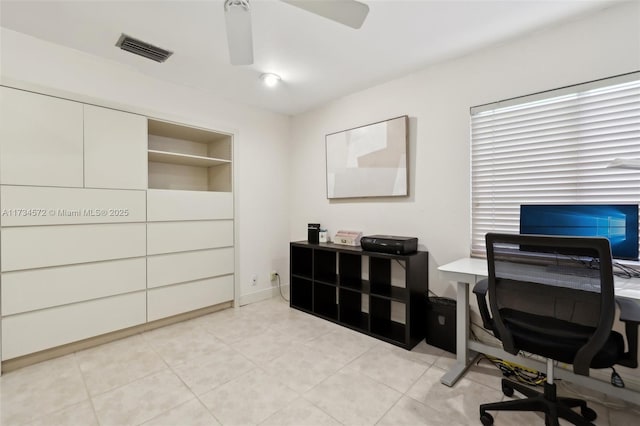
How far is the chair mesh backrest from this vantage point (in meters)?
1.16

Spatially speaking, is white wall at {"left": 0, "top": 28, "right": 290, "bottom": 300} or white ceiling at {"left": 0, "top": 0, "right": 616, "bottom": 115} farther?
white wall at {"left": 0, "top": 28, "right": 290, "bottom": 300}

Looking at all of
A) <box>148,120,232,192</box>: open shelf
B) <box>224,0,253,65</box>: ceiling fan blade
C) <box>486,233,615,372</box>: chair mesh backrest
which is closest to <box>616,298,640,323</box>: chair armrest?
<box>486,233,615,372</box>: chair mesh backrest

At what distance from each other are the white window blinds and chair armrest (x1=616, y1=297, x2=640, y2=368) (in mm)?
849

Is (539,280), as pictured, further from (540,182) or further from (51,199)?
(51,199)

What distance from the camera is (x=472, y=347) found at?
1990 millimetres

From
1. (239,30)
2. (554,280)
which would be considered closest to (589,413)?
(554,280)

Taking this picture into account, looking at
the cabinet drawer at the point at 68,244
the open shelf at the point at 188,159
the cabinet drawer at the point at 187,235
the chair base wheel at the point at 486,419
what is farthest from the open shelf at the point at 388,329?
the cabinet drawer at the point at 68,244

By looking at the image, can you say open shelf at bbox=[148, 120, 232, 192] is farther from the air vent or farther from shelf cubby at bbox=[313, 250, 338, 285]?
shelf cubby at bbox=[313, 250, 338, 285]

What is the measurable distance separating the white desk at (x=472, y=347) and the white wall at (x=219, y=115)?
2315 millimetres

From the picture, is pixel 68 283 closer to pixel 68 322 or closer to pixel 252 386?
pixel 68 322

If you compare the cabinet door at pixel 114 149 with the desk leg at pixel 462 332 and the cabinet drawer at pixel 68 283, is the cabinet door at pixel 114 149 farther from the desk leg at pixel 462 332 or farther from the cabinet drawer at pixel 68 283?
the desk leg at pixel 462 332

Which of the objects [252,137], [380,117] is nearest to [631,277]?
[380,117]

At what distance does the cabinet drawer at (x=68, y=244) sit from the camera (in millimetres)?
1988

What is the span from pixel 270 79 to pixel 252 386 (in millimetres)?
2632
